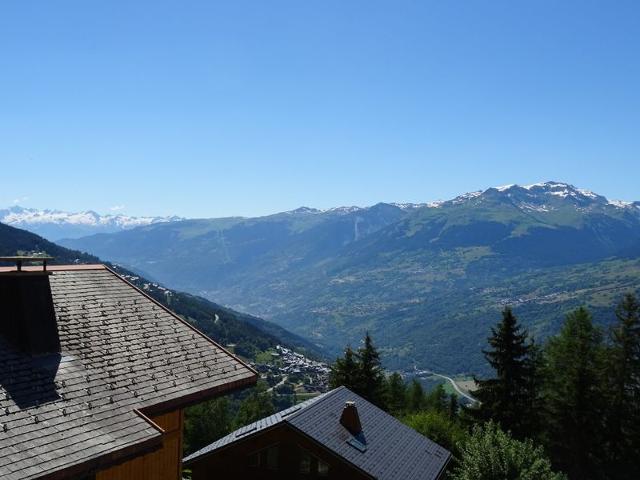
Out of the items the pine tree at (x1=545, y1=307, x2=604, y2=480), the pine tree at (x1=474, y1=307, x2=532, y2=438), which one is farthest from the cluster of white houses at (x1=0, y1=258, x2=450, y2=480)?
the pine tree at (x1=545, y1=307, x2=604, y2=480)

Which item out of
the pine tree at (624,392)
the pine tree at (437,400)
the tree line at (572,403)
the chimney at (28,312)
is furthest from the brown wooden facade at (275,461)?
the pine tree at (437,400)

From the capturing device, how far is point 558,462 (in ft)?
165

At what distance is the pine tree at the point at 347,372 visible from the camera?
196 feet

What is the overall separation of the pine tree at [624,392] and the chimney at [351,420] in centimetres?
2457

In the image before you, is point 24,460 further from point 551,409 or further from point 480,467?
point 551,409

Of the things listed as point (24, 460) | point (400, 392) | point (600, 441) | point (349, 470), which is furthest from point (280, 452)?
point (400, 392)

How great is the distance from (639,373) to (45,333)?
49.3 metres

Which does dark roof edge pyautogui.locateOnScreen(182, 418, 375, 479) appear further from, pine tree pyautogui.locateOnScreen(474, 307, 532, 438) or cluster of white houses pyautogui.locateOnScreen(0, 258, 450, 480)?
pine tree pyautogui.locateOnScreen(474, 307, 532, 438)

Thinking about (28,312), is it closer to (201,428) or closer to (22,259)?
(22,259)

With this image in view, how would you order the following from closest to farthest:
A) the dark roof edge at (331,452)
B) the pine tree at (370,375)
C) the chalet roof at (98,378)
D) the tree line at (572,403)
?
the chalet roof at (98,378), the dark roof edge at (331,452), the tree line at (572,403), the pine tree at (370,375)

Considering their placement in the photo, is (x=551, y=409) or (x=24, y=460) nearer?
(x=24, y=460)

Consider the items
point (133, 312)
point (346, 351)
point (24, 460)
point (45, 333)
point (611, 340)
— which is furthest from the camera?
point (346, 351)

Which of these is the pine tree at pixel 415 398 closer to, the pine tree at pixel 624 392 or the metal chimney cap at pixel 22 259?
the pine tree at pixel 624 392

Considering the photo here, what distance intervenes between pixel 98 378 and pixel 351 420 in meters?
24.2
